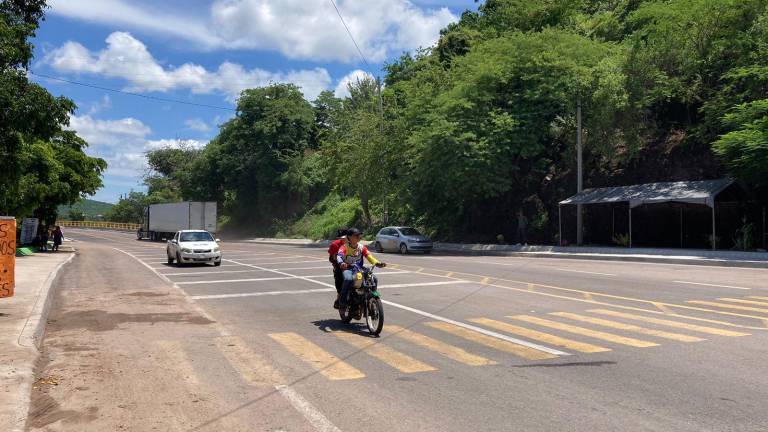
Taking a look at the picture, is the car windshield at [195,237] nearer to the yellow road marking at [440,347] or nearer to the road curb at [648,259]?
the road curb at [648,259]

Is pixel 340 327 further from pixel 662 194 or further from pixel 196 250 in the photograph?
pixel 662 194

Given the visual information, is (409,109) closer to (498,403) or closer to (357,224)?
(357,224)

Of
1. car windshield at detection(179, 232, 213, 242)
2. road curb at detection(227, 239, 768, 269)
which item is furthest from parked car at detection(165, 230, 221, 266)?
road curb at detection(227, 239, 768, 269)

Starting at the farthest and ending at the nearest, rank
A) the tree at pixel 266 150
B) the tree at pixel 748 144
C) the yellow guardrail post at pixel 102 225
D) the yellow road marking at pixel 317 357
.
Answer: the yellow guardrail post at pixel 102 225, the tree at pixel 266 150, the tree at pixel 748 144, the yellow road marking at pixel 317 357

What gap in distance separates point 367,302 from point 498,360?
2.65 m

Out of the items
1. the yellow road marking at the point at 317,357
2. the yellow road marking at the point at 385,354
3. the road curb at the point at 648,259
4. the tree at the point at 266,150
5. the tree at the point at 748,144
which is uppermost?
the tree at the point at 266,150

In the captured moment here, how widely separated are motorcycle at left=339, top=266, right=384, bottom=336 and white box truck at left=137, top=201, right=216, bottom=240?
4775 centimetres

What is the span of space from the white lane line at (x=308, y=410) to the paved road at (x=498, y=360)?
18mm

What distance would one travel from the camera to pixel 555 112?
33406 mm

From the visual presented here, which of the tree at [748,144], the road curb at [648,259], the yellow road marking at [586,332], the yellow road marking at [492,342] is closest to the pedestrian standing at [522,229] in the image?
the road curb at [648,259]

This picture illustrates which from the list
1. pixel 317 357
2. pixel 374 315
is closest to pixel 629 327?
pixel 374 315

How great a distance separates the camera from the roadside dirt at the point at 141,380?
16.9 feet

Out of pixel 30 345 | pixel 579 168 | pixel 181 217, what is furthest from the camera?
pixel 181 217

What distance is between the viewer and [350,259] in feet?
31.8
